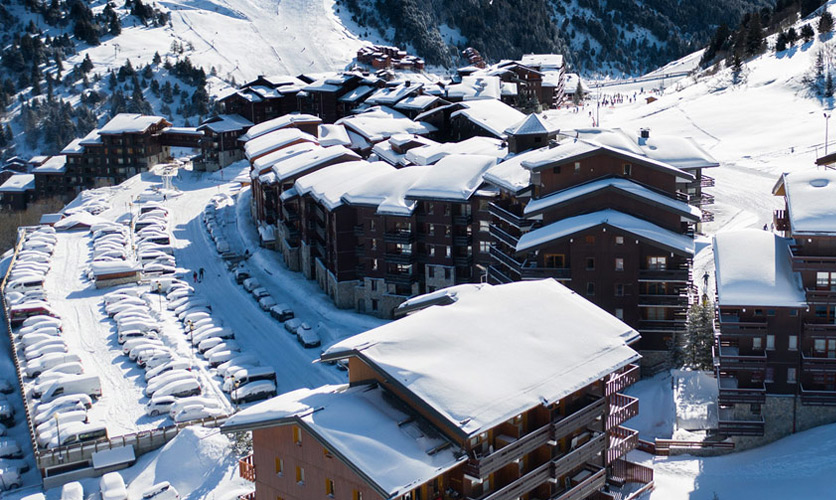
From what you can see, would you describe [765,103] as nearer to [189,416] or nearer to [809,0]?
[809,0]

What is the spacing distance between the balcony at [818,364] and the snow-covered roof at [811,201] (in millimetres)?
5280

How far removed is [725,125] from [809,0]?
33529 mm

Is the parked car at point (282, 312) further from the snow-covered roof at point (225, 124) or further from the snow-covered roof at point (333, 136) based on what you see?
the snow-covered roof at point (225, 124)

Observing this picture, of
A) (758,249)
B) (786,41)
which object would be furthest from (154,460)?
(786,41)

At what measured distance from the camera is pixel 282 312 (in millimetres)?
65062

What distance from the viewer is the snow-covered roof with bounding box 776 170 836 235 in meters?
39.2

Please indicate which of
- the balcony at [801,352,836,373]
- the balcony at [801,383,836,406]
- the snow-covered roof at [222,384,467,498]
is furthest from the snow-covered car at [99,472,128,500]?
the balcony at [801,352,836,373]

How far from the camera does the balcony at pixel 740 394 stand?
39.8 metres

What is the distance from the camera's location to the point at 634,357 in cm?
3231

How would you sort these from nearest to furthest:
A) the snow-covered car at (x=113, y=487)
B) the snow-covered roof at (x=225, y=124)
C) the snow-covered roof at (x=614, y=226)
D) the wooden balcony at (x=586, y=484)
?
the wooden balcony at (x=586, y=484) → the snow-covered car at (x=113, y=487) → the snow-covered roof at (x=614, y=226) → the snow-covered roof at (x=225, y=124)

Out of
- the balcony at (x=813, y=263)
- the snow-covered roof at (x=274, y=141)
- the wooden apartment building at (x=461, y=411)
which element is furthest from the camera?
the snow-covered roof at (x=274, y=141)

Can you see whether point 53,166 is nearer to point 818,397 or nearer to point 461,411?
point 818,397

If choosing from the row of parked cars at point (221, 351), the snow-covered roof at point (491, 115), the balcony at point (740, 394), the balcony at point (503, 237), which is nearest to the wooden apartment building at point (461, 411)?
the balcony at point (740, 394)

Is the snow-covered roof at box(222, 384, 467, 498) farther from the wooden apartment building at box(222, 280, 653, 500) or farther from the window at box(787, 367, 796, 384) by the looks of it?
the window at box(787, 367, 796, 384)
